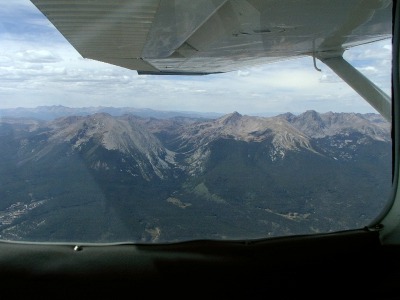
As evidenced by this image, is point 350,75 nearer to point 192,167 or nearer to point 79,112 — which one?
point 192,167

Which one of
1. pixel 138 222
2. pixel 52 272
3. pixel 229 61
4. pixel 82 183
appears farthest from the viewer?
pixel 82 183

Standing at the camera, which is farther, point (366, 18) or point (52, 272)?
point (366, 18)

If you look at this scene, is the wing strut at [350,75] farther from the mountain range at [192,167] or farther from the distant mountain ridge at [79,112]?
the distant mountain ridge at [79,112]

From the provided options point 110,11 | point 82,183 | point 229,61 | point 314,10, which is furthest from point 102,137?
point 314,10

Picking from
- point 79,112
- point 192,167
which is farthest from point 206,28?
point 192,167

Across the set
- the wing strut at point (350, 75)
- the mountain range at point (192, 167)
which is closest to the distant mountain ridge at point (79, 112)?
the mountain range at point (192, 167)

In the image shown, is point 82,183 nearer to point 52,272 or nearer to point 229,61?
point 229,61

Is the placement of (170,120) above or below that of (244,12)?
below

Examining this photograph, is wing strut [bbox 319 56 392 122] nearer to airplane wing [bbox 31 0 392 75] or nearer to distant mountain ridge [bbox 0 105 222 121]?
airplane wing [bbox 31 0 392 75]
